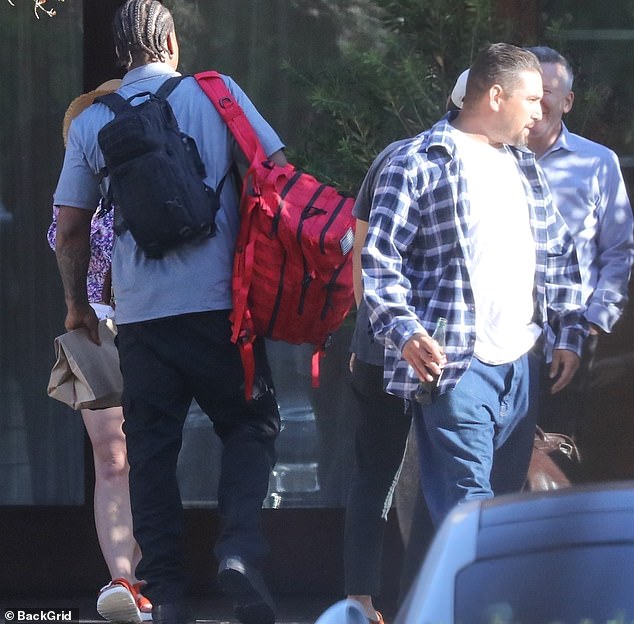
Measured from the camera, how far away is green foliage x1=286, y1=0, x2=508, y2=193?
5.29 metres

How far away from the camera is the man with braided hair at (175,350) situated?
4410mm

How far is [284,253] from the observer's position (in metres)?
4.38

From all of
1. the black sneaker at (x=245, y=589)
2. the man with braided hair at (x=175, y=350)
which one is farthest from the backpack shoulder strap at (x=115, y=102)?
the black sneaker at (x=245, y=589)

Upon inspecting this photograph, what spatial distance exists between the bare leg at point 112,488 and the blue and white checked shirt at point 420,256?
1.31 metres

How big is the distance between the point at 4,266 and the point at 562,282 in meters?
2.63

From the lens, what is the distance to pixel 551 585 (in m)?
2.35

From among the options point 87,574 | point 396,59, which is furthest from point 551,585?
point 87,574

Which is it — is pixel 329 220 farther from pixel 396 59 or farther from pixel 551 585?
pixel 551 585

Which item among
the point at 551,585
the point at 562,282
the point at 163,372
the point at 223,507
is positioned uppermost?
the point at 551,585

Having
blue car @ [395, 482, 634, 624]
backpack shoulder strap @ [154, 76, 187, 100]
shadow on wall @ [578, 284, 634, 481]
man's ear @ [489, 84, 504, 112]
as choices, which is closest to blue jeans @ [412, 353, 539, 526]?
man's ear @ [489, 84, 504, 112]

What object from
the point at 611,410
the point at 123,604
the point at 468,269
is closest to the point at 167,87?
the point at 468,269

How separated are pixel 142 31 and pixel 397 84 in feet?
3.67

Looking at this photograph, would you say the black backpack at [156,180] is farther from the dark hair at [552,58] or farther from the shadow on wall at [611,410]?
the shadow on wall at [611,410]

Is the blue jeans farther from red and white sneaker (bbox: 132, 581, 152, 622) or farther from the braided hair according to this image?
the braided hair
